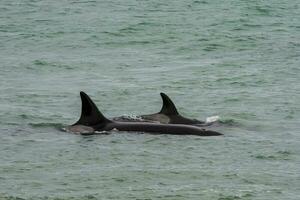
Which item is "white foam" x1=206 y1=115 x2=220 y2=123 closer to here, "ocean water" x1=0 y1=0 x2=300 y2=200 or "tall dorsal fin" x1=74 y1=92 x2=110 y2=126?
"ocean water" x1=0 y1=0 x2=300 y2=200

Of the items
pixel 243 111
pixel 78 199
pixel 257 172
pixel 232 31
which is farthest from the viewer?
pixel 232 31

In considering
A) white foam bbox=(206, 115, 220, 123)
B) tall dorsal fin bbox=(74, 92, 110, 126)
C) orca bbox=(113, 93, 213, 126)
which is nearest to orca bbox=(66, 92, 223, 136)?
tall dorsal fin bbox=(74, 92, 110, 126)

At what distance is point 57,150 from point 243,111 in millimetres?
6033

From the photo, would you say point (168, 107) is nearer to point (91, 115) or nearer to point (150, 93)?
point (91, 115)

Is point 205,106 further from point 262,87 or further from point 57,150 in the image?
point 57,150

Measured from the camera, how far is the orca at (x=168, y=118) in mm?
21891

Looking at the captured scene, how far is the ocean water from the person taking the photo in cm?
1708

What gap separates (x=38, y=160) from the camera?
60.2 ft

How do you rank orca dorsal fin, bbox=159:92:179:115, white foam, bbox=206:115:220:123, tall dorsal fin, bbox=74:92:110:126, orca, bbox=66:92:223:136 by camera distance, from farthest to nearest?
white foam, bbox=206:115:220:123 → orca dorsal fin, bbox=159:92:179:115 → tall dorsal fin, bbox=74:92:110:126 → orca, bbox=66:92:223:136

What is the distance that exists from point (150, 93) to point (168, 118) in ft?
13.6

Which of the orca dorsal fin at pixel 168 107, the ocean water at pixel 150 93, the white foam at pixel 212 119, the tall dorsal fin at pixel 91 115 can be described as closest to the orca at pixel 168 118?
the orca dorsal fin at pixel 168 107

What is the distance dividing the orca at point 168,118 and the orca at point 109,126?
93 centimetres

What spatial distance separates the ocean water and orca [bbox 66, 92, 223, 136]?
385 millimetres

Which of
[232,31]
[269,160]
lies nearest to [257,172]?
[269,160]
